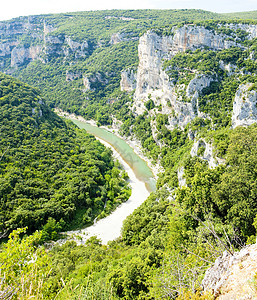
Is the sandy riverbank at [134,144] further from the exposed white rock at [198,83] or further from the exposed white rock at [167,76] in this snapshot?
the exposed white rock at [198,83]

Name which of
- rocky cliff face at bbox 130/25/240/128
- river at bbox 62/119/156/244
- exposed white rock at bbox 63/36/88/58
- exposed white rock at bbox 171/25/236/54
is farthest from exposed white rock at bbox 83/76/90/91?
exposed white rock at bbox 171/25/236/54

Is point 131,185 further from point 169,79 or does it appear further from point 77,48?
point 77,48

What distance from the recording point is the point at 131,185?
134ft

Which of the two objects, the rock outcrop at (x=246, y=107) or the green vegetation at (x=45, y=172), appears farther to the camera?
the green vegetation at (x=45, y=172)

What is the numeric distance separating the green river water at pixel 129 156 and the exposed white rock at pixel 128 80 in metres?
18.7

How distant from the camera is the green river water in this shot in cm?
4256

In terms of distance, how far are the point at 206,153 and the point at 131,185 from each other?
66.0 feet

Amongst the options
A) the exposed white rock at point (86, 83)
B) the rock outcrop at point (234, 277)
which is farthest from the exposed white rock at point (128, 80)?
the rock outcrop at point (234, 277)

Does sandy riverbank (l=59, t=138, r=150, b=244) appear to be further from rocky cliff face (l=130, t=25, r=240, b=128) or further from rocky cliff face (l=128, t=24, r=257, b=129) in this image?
rocky cliff face (l=130, t=25, r=240, b=128)

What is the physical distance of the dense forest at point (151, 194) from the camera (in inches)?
365

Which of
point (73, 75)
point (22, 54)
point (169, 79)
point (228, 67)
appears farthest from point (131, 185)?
point (22, 54)

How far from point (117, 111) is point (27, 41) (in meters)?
88.1

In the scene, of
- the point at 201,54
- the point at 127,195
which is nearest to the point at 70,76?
the point at 201,54

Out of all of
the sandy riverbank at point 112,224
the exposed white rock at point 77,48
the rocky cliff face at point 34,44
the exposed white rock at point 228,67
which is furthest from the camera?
the rocky cliff face at point 34,44
